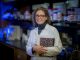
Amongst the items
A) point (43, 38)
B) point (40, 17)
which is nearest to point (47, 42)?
point (43, 38)

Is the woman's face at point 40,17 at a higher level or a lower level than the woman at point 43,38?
higher

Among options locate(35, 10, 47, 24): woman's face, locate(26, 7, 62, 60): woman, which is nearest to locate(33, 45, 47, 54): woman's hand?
locate(26, 7, 62, 60): woman

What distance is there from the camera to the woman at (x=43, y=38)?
220cm

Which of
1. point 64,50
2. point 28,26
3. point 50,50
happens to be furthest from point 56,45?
point 28,26

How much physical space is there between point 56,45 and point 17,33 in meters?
1.45

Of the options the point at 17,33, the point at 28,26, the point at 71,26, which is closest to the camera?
the point at 71,26

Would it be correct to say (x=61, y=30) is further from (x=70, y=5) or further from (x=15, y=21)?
(x=15, y=21)

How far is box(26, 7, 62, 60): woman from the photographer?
7.22 feet

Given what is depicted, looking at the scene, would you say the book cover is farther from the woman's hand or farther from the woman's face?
the woman's face

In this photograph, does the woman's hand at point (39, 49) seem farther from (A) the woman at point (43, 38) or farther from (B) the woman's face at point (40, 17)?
(B) the woman's face at point (40, 17)

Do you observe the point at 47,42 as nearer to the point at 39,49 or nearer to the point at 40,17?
the point at 39,49

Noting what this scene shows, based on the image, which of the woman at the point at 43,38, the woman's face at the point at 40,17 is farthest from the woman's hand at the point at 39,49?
Answer: the woman's face at the point at 40,17

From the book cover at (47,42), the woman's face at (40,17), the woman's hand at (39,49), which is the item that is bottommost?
the woman's hand at (39,49)

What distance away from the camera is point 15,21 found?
3.62m
